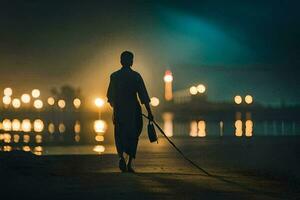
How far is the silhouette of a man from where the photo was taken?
51.6 feet

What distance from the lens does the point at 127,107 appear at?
51.8 ft

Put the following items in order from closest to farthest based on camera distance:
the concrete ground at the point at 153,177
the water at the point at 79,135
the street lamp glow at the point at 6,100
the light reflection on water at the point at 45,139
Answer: the concrete ground at the point at 153,177 < the water at the point at 79,135 < the light reflection on water at the point at 45,139 < the street lamp glow at the point at 6,100

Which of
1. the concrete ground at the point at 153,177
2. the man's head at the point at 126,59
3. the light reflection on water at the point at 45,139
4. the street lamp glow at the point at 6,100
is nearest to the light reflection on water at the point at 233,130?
the light reflection on water at the point at 45,139

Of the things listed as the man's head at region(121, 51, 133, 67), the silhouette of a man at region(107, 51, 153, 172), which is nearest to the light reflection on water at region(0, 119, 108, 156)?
the silhouette of a man at region(107, 51, 153, 172)

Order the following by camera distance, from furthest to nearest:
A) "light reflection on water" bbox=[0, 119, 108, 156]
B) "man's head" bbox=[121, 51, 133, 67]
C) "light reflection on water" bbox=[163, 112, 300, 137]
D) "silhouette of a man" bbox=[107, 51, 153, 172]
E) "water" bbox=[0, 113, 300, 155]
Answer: "light reflection on water" bbox=[163, 112, 300, 137]
"light reflection on water" bbox=[0, 119, 108, 156]
"water" bbox=[0, 113, 300, 155]
"man's head" bbox=[121, 51, 133, 67]
"silhouette of a man" bbox=[107, 51, 153, 172]

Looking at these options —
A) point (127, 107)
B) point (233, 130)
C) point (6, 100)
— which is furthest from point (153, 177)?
point (6, 100)

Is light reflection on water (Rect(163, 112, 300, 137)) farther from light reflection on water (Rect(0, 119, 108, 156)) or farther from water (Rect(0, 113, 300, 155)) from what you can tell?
light reflection on water (Rect(0, 119, 108, 156))

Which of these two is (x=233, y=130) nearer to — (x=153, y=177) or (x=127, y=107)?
(x=127, y=107)

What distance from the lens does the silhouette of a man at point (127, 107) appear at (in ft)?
51.6

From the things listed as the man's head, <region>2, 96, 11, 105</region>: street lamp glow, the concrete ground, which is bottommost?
the concrete ground

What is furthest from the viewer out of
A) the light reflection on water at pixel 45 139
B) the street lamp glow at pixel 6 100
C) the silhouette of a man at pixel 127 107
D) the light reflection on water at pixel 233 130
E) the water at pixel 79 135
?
the street lamp glow at pixel 6 100

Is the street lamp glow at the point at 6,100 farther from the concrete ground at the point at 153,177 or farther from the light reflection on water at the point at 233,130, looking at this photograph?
the concrete ground at the point at 153,177

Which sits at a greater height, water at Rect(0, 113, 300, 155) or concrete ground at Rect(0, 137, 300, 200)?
water at Rect(0, 113, 300, 155)

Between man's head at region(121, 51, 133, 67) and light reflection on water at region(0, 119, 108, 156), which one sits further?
light reflection on water at region(0, 119, 108, 156)
